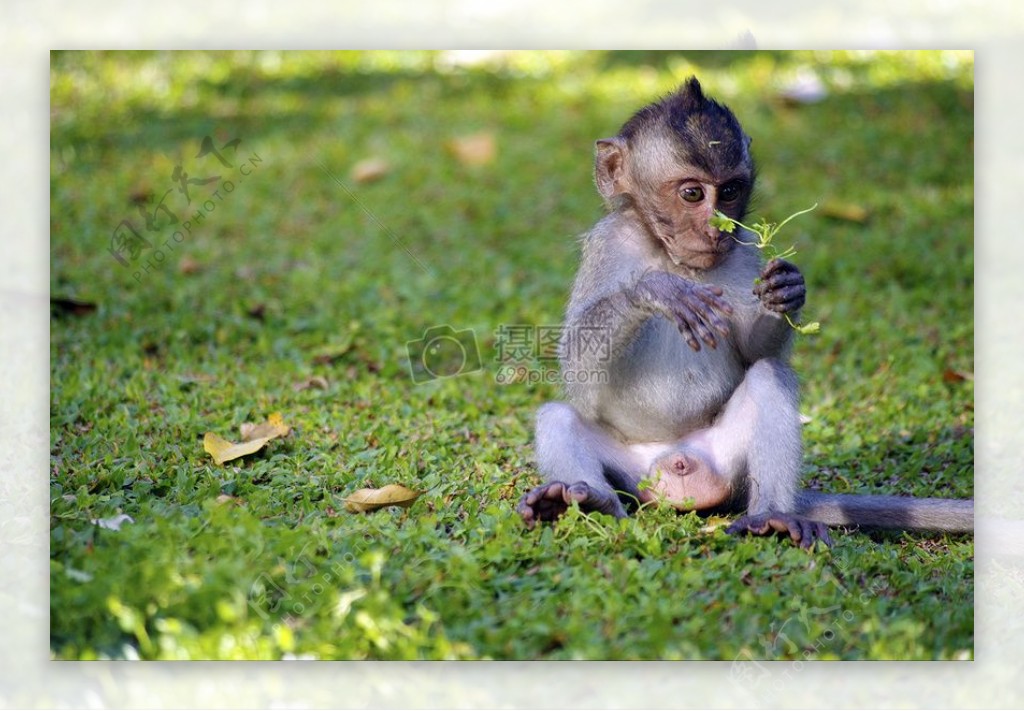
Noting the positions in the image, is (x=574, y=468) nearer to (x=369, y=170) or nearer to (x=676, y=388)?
(x=676, y=388)

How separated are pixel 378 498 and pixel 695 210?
6.69 ft

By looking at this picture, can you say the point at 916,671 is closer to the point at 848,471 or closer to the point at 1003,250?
the point at 848,471

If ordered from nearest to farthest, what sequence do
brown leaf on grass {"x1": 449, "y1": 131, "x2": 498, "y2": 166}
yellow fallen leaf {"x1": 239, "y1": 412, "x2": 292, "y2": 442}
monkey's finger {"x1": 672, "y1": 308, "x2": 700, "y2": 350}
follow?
monkey's finger {"x1": 672, "y1": 308, "x2": 700, "y2": 350} → yellow fallen leaf {"x1": 239, "y1": 412, "x2": 292, "y2": 442} → brown leaf on grass {"x1": 449, "y1": 131, "x2": 498, "y2": 166}

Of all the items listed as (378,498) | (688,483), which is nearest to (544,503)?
(688,483)

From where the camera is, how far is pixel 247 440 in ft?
→ 22.6

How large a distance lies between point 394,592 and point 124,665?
1103 mm

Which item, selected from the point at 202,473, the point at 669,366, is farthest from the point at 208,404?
the point at 669,366

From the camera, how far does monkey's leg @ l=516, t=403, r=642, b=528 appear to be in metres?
5.81

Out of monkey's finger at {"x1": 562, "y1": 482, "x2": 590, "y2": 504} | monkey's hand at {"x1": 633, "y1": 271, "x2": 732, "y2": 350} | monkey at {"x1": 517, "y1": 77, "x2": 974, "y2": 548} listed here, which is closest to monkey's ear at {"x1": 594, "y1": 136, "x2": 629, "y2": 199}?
monkey at {"x1": 517, "y1": 77, "x2": 974, "y2": 548}

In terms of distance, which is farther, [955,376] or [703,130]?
[955,376]

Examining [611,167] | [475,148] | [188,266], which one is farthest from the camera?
[475,148]

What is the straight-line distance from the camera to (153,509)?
235 inches

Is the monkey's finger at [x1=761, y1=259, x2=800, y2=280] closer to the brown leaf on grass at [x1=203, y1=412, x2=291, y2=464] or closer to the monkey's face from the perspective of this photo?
the monkey's face

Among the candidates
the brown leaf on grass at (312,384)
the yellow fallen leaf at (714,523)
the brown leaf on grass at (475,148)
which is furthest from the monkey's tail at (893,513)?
the brown leaf on grass at (475,148)
